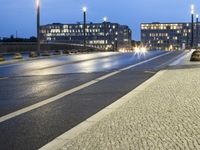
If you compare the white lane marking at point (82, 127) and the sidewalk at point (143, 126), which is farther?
the white lane marking at point (82, 127)

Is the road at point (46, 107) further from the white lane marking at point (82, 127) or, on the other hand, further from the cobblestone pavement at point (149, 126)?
the cobblestone pavement at point (149, 126)

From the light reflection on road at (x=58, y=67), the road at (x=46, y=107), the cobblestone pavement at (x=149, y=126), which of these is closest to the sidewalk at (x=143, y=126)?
the cobblestone pavement at (x=149, y=126)

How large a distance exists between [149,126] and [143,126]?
11 centimetres

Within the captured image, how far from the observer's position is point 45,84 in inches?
723

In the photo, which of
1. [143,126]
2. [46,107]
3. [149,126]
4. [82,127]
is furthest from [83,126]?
[46,107]

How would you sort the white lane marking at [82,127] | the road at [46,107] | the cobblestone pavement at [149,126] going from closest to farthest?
1. the cobblestone pavement at [149,126]
2. the white lane marking at [82,127]
3. the road at [46,107]

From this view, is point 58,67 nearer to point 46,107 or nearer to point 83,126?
point 46,107

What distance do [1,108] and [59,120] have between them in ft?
8.16

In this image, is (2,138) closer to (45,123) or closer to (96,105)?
(45,123)

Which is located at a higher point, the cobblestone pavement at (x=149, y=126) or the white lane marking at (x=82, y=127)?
the cobblestone pavement at (x=149, y=126)

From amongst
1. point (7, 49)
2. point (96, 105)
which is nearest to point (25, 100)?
point (96, 105)

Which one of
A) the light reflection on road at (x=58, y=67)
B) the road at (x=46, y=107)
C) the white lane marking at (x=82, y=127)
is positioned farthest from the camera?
the light reflection on road at (x=58, y=67)

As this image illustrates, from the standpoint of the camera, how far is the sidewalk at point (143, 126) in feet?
24.4

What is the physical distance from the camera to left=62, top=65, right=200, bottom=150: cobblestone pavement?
7.39 m
